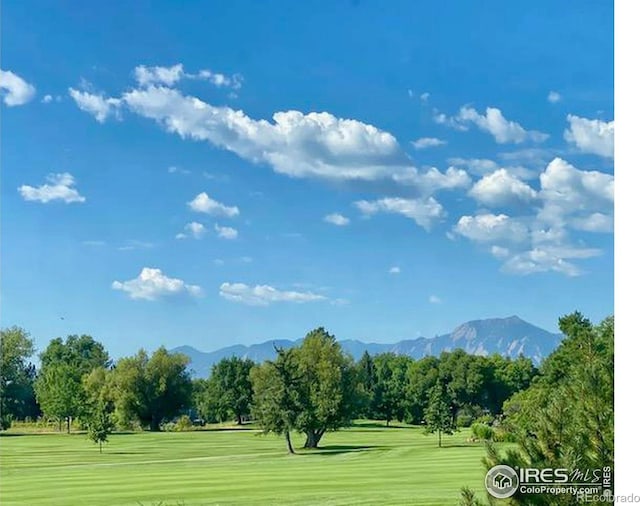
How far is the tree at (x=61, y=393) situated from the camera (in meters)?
18.7

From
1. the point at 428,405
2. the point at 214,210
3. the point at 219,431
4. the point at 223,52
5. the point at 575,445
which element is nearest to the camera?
the point at 575,445

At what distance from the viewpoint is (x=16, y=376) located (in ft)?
65.9

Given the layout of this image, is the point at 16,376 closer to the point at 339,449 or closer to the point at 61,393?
the point at 61,393

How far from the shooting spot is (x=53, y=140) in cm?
755

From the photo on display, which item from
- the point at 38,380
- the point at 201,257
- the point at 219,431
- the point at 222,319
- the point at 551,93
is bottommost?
the point at 219,431

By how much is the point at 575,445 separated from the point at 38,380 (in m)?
18.9

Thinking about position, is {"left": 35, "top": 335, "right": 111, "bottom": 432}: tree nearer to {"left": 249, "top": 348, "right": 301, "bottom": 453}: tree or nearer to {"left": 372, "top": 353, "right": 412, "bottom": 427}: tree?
{"left": 249, "top": 348, "right": 301, "bottom": 453}: tree

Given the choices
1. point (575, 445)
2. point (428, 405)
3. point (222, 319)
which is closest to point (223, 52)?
point (575, 445)

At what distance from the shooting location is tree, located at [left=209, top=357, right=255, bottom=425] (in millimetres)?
18656

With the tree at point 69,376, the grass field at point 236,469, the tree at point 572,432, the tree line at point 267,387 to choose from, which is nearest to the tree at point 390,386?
the tree line at point 267,387

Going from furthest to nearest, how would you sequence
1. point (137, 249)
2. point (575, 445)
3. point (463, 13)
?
point (137, 249)
point (463, 13)
point (575, 445)

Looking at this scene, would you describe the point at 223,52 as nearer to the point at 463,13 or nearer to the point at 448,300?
the point at 463,13

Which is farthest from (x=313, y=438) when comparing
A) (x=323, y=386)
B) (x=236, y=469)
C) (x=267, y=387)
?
(x=236, y=469)

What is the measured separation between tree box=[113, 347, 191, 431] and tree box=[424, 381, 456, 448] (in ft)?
27.4
